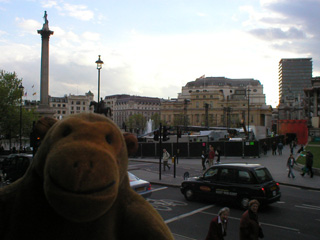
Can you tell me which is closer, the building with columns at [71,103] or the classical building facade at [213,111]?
the classical building facade at [213,111]

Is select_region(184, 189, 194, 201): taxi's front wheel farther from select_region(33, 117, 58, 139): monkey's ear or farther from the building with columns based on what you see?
the building with columns

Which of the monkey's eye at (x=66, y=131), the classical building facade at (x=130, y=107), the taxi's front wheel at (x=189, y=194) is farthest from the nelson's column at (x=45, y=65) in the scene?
the classical building facade at (x=130, y=107)

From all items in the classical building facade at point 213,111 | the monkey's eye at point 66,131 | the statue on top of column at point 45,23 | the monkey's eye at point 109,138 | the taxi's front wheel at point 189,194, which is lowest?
the taxi's front wheel at point 189,194

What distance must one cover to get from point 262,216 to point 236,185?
1.49 m

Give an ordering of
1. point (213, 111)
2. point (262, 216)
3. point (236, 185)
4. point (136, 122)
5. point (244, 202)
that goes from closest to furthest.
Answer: point (262, 216)
point (244, 202)
point (236, 185)
point (213, 111)
point (136, 122)

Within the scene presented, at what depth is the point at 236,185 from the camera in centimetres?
1141

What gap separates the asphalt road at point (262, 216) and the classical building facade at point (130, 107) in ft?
394

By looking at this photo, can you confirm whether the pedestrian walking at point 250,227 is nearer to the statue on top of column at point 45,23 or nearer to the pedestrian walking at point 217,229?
the pedestrian walking at point 217,229

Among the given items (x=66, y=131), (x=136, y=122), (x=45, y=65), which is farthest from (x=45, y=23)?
(x=136, y=122)

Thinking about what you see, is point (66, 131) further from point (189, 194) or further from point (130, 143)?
point (189, 194)

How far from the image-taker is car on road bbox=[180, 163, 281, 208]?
1095cm

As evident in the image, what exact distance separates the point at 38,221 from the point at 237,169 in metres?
10.5

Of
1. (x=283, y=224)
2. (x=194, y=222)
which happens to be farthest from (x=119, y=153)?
(x=283, y=224)

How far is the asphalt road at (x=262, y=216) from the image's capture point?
8.54 meters
